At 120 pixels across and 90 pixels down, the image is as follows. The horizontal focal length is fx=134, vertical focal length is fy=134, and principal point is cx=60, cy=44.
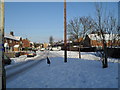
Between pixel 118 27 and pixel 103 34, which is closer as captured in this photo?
pixel 103 34

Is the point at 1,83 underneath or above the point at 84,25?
underneath

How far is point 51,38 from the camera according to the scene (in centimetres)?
12000

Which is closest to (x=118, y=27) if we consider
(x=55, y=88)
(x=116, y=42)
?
(x=116, y=42)

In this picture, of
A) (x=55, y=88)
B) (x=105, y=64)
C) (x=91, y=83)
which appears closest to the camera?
(x=55, y=88)

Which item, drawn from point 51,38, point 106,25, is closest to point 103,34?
point 106,25

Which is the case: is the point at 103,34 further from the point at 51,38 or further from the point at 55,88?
the point at 51,38

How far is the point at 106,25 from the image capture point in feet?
35.2

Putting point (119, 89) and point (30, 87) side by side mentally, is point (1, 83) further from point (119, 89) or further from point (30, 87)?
point (119, 89)

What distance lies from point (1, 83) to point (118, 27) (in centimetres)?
1050

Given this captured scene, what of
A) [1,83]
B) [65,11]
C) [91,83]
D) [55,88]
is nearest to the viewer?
[1,83]

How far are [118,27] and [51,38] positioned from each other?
357 ft

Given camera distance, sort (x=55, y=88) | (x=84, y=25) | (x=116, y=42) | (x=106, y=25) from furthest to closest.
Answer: (x=84, y=25), (x=116, y=42), (x=106, y=25), (x=55, y=88)

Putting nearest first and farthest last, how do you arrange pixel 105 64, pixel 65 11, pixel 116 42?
1. pixel 105 64
2. pixel 116 42
3. pixel 65 11

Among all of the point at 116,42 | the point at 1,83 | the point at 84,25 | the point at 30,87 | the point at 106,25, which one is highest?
the point at 84,25
